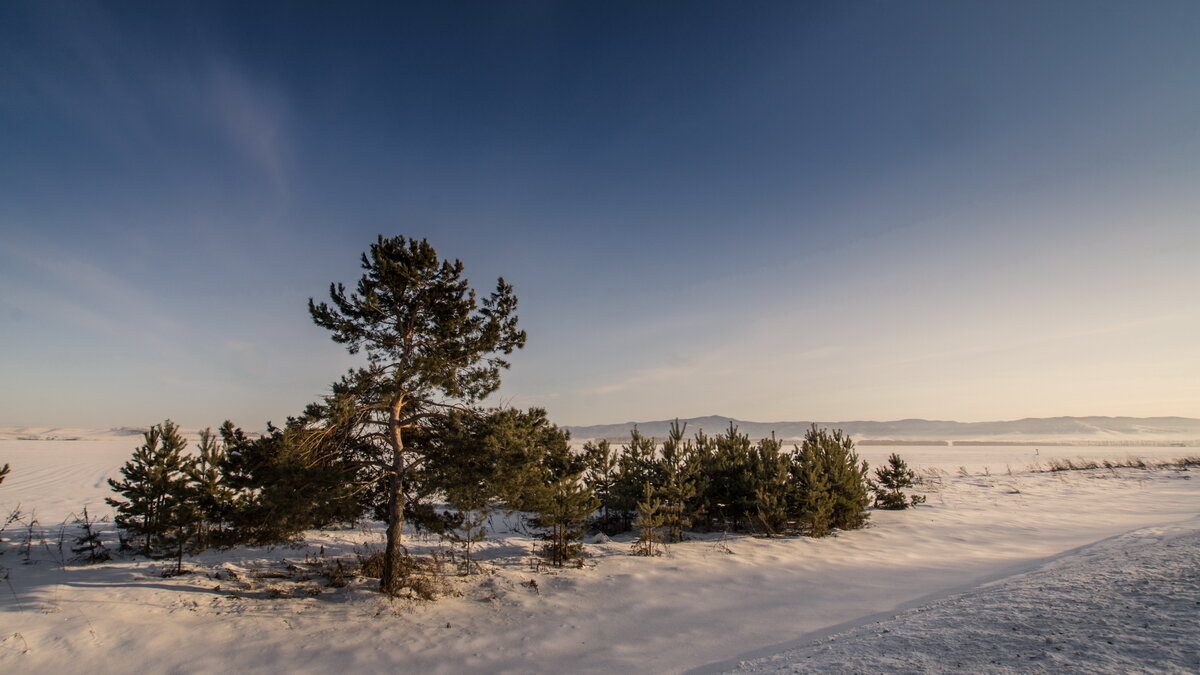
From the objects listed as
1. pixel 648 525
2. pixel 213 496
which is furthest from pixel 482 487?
pixel 213 496

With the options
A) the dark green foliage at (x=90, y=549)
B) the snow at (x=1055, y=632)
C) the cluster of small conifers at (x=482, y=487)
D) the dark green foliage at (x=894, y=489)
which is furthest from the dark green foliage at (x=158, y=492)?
the dark green foliage at (x=894, y=489)

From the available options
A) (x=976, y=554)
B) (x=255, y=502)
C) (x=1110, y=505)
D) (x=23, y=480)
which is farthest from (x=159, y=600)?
(x=1110, y=505)

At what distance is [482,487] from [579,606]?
3.40m

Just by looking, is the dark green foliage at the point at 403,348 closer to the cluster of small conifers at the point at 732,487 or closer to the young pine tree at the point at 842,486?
the cluster of small conifers at the point at 732,487

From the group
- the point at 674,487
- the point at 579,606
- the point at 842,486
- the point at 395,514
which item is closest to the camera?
the point at 579,606

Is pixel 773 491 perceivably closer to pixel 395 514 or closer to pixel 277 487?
pixel 395 514

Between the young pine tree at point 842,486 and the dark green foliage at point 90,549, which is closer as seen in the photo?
the dark green foliage at point 90,549

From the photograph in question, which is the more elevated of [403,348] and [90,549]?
[403,348]

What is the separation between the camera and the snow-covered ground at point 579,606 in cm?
610

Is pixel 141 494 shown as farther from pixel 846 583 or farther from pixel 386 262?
pixel 846 583

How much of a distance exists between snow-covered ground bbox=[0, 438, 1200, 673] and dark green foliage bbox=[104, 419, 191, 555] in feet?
3.13

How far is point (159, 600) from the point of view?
10023 millimetres

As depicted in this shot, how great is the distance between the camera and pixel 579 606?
10.4 meters

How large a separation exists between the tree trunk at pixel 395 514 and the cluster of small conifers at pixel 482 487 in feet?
1.52
